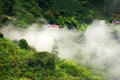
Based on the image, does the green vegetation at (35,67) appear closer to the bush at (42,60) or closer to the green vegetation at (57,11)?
the bush at (42,60)

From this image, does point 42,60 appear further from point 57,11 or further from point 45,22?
point 57,11

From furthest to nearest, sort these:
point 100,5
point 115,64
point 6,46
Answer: point 100,5
point 115,64
point 6,46

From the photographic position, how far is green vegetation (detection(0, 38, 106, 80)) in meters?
24.7

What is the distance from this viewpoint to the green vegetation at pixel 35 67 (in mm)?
24688

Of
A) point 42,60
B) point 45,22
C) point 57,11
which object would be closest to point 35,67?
point 42,60

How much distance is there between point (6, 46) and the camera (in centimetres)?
2711

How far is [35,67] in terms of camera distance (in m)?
25.4

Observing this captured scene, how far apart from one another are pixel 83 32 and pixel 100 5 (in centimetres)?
875

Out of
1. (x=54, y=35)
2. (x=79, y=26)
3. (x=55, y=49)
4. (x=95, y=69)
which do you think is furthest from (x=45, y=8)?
(x=95, y=69)

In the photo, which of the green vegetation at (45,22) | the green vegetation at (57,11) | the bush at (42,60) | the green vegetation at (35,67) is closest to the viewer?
the green vegetation at (35,67)

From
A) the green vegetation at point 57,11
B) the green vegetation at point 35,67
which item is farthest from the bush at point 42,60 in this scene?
the green vegetation at point 57,11

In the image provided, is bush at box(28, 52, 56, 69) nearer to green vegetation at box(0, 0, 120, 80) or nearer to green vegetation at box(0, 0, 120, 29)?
green vegetation at box(0, 0, 120, 80)

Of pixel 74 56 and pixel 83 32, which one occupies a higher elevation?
pixel 83 32

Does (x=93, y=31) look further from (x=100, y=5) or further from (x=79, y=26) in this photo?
(x=100, y=5)
